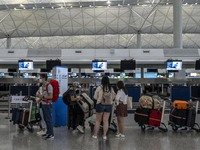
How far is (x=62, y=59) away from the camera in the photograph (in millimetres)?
18938

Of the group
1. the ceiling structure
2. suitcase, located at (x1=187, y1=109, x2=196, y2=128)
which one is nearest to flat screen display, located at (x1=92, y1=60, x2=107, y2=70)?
suitcase, located at (x1=187, y1=109, x2=196, y2=128)

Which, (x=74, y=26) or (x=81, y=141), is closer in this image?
(x=81, y=141)

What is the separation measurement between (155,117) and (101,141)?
256cm

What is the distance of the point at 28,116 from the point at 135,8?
27642 mm

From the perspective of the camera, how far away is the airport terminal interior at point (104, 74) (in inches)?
350

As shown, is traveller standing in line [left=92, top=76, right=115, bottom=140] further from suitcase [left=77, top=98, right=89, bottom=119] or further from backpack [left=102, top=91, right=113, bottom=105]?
suitcase [left=77, top=98, right=89, bottom=119]

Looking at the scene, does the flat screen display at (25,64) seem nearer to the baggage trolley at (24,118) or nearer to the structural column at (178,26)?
the baggage trolley at (24,118)

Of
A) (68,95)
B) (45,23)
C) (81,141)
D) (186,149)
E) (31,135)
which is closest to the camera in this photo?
(186,149)

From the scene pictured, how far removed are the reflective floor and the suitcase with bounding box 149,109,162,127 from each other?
30 cm

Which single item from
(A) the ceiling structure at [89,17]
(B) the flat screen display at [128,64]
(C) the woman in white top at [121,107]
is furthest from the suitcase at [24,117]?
(A) the ceiling structure at [89,17]

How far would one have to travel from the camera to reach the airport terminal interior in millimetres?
8892

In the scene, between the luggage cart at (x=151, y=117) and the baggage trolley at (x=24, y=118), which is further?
the baggage trolley at (x=24, y=118)

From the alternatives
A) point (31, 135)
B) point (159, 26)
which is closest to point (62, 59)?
point (31, 135)

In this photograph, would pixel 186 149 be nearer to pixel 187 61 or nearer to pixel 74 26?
pixel 187 61
